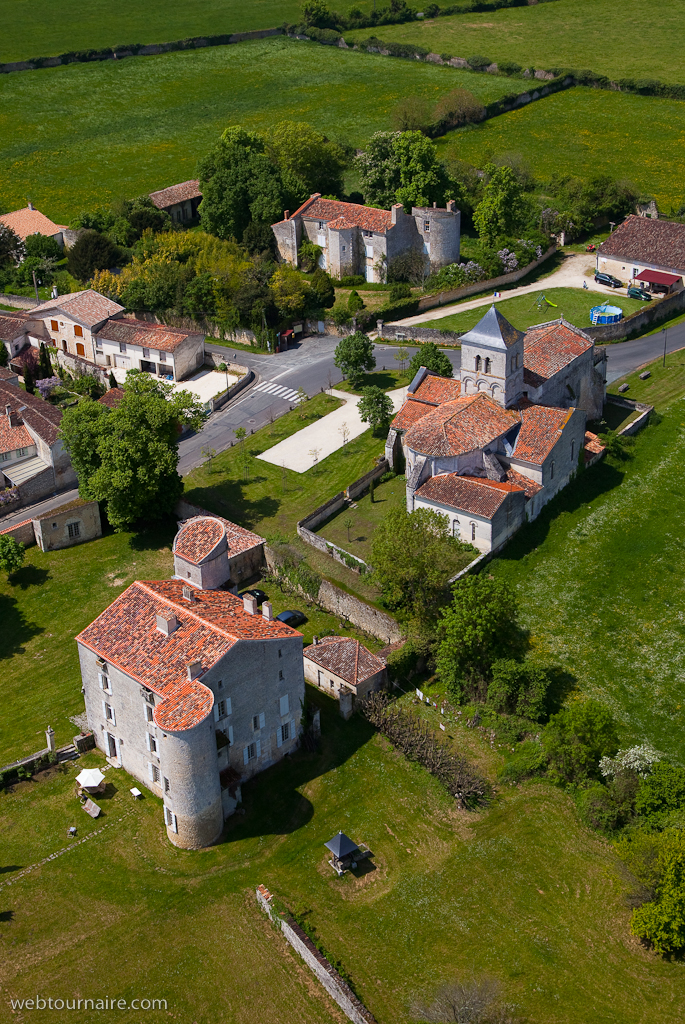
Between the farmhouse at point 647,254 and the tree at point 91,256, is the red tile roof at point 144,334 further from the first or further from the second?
the farmhouse at point 647,254

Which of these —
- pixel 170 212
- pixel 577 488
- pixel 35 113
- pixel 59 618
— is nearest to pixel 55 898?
pixel 59 618

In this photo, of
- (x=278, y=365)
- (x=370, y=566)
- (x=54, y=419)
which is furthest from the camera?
(x=278, y=365)

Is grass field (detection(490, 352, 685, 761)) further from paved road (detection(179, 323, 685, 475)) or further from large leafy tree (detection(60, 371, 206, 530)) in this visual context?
large leafy tree (detection(60, 371, 206, 530))

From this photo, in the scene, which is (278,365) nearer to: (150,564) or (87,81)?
(150,564)

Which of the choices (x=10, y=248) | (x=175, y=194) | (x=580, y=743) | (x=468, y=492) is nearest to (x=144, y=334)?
(x=10, y=248)

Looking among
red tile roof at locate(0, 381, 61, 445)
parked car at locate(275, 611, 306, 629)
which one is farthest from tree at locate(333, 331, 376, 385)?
parked car at locate(275, 611, 306, 629)

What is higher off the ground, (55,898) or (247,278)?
(247,278)
